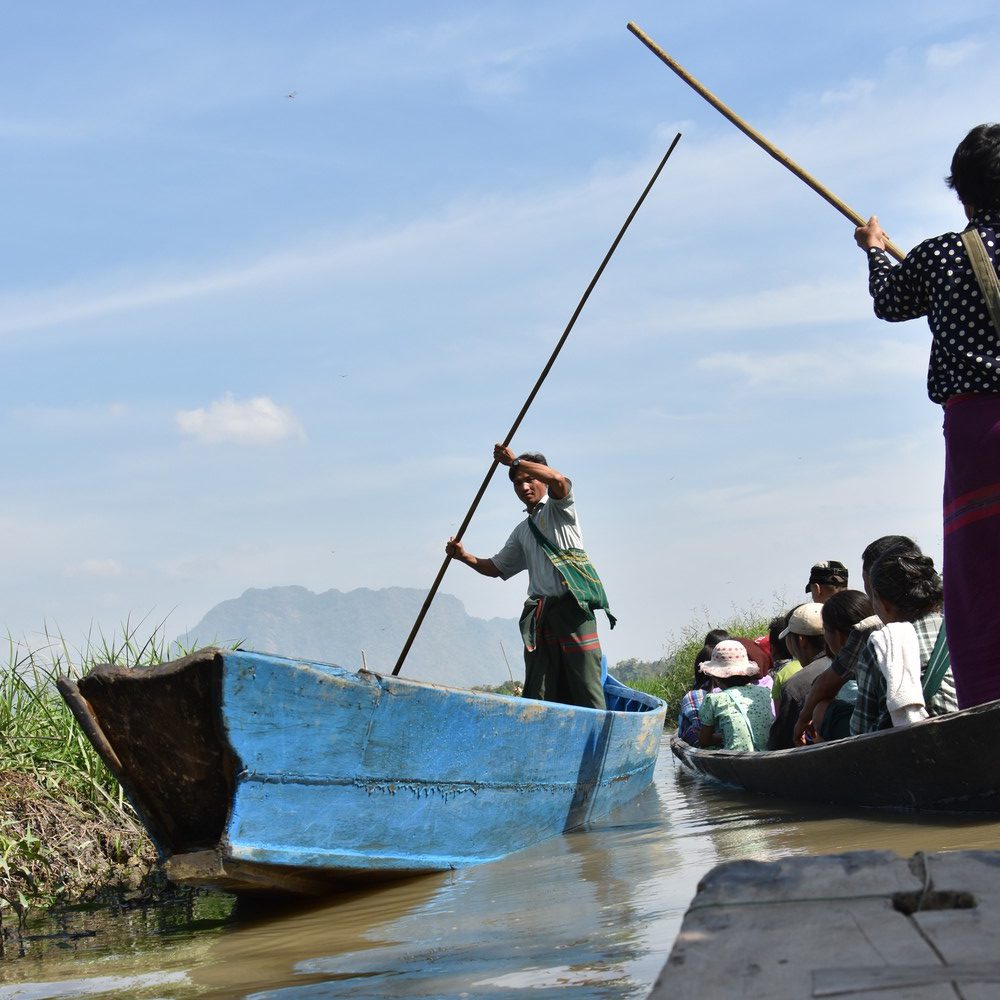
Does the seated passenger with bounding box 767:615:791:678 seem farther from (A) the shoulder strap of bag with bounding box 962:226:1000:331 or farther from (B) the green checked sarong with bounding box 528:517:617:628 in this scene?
(A) the shoulder strap of bag with bounding box 962:226:1000:331

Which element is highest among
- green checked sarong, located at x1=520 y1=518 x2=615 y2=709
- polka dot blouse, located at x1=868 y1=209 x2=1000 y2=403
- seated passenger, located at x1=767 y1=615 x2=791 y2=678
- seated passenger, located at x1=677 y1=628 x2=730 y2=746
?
polka dot blouse, located at x1=868 y1=209 x2=1000 y2=403

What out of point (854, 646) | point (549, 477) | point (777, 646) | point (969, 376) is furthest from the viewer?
point (777, 646)

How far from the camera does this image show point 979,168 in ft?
11.3

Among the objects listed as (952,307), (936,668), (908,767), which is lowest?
(908,767)

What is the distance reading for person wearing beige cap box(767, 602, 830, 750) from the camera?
5.31 metres

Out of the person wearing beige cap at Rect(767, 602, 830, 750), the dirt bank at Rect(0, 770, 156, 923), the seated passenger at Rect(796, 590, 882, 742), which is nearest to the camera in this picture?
the dirt bank at Rect(0, 770, 156, 923)

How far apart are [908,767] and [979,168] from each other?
188 cm

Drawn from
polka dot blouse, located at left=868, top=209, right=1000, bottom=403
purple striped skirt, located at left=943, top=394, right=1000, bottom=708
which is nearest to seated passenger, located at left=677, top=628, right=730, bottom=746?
purple striped skirt, located at left=943, top=394, right=1000, bottom=708

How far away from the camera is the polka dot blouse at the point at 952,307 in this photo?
3.38 meters

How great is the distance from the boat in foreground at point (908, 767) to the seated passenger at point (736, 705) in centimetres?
106

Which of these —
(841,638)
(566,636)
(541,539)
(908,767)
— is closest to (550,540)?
(541,539)

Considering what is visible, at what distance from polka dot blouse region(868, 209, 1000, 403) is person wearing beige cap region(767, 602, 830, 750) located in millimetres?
2011

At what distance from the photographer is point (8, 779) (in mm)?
4902

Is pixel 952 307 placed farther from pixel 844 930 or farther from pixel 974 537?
pixel 844 930
